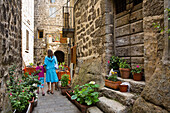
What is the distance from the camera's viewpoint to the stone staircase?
216cm

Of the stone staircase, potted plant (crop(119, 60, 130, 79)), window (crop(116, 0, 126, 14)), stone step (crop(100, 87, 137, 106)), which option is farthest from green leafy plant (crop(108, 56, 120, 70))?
window (crop(116, 0, 126, 14))

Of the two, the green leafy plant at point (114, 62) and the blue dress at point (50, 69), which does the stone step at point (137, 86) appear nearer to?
the green leafy plant at point (114, 62)

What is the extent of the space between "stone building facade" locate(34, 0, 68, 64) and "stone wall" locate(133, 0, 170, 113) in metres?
13.5

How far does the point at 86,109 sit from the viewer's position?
107 inches

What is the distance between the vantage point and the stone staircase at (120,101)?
2158 mm

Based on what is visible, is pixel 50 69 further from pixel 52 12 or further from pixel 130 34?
pixel 52 12

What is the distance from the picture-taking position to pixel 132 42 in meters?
2.93

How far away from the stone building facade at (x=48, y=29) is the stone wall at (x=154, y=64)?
1348 cm

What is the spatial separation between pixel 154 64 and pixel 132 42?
946 millimetres

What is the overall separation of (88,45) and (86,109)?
240 cm

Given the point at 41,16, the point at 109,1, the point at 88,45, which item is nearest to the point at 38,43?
the point at 41,16

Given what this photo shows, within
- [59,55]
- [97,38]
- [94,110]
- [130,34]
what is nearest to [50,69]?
[97,38]

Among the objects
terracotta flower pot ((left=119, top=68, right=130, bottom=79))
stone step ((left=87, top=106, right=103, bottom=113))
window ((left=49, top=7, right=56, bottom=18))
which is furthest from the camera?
window ((left=49, top=7, right=56, bottom=18))

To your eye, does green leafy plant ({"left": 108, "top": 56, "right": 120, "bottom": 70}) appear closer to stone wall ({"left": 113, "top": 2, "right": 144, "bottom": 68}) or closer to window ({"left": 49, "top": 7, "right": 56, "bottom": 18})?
stone wall ({"left": 113, "top": 2, "right": 144, "bottom": 68})
